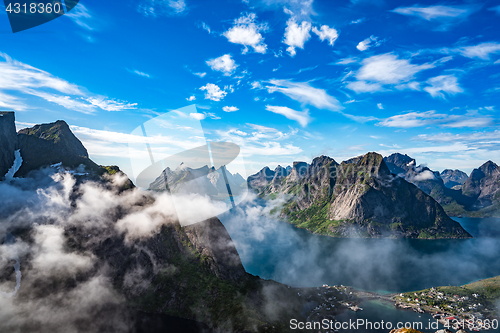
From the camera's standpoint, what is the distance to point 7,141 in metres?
118

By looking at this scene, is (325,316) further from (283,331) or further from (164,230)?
(164,230)

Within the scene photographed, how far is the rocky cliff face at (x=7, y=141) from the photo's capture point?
111 metres

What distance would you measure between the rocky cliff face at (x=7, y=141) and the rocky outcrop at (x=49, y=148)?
4792 mm

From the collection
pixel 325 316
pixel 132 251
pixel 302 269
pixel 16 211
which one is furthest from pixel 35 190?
pixel 302 269

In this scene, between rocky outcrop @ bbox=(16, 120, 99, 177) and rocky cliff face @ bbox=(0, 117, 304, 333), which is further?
rocky outcrop @ bbox=(16, 120, 99, 177)

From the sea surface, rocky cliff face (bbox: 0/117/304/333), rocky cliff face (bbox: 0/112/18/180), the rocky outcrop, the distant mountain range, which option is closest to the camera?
the distant mountain range

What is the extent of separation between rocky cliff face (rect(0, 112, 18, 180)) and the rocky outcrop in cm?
479

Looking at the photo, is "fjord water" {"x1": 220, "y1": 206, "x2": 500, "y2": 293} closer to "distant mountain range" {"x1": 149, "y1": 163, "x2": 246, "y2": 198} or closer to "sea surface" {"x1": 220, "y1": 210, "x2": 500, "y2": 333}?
"sea surface" {"x1": 220, "y1": 210, "x2": 500, "y2": 333}

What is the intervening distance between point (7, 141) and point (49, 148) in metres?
16.7

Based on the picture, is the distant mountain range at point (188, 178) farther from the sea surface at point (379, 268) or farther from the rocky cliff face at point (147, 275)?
the sea surface at point (379, 268)

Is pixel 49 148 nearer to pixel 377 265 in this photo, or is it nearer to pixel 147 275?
pixel 147 275

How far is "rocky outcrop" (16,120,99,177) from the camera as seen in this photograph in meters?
123

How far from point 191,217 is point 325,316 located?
3527 inches

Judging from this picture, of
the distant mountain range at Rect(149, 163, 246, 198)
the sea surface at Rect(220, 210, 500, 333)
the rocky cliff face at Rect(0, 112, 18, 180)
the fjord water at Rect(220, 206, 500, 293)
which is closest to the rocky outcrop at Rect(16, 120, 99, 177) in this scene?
the rocky cliff face at Rect(0, 112, 18, 180)
